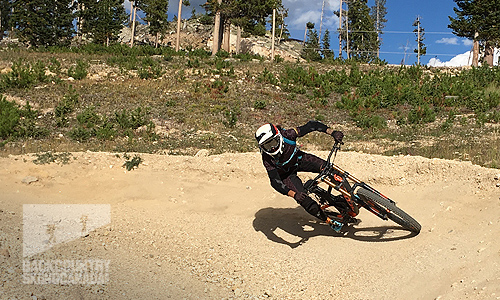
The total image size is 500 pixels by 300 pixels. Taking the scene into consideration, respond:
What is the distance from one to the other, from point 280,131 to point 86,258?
3.84 metres

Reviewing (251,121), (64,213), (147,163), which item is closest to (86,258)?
(64,213)

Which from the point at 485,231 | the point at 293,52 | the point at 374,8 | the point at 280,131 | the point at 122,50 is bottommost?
the point at 485,231

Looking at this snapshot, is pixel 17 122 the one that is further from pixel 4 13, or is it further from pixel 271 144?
pixel 4 13

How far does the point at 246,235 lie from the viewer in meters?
7.74

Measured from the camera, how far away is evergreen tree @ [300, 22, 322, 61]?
222ft

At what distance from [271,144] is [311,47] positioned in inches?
2916

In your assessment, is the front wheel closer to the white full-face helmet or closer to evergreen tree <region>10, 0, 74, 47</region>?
the white full-face helmet

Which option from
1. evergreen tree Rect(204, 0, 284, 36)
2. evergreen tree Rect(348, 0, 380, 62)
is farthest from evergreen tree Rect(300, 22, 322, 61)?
evergreen tree Rect(204, 0, 284, 36)

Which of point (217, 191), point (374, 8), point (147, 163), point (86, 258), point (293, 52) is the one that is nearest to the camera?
point (86, 258)

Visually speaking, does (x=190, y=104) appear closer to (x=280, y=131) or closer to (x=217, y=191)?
(x=217, y=191)

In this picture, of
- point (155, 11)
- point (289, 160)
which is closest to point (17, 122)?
point (289, 160)

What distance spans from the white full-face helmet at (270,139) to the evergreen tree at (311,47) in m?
55.3

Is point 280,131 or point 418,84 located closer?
point 280,131

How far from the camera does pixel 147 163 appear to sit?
11469 mm
